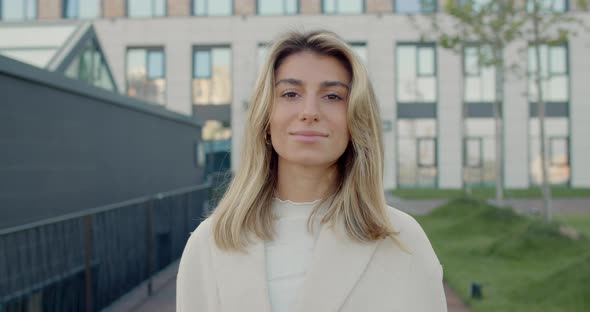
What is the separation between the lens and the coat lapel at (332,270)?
6.06ft

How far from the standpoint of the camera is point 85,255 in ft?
20.4

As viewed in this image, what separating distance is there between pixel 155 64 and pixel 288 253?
28866mm

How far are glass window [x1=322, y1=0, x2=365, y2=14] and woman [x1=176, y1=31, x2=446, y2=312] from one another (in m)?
28.3

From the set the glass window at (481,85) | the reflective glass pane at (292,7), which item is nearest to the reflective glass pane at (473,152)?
the glass window at (481,85)

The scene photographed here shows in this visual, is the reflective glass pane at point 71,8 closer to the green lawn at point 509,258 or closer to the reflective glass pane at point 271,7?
the reflective glass pane at point 271,7

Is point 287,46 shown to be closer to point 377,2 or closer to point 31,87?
point 31,87

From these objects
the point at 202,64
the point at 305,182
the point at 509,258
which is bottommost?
the point at 509,258

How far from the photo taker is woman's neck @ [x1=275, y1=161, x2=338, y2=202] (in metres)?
2.09

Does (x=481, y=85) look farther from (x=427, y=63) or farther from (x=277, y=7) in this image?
(x=277, y=7)

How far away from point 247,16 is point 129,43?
578 cm

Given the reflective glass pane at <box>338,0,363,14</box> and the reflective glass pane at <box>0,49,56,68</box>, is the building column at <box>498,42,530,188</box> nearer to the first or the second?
the reflective glass pane at <box>338,0,363,14</box>

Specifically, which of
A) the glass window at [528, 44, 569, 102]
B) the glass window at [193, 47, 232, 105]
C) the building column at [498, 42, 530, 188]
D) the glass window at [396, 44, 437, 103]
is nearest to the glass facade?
the glass window at [193, 47, 232, 105]

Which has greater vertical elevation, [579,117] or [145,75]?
[145,75]

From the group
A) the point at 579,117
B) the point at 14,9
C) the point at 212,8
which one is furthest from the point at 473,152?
the point at 14,9
